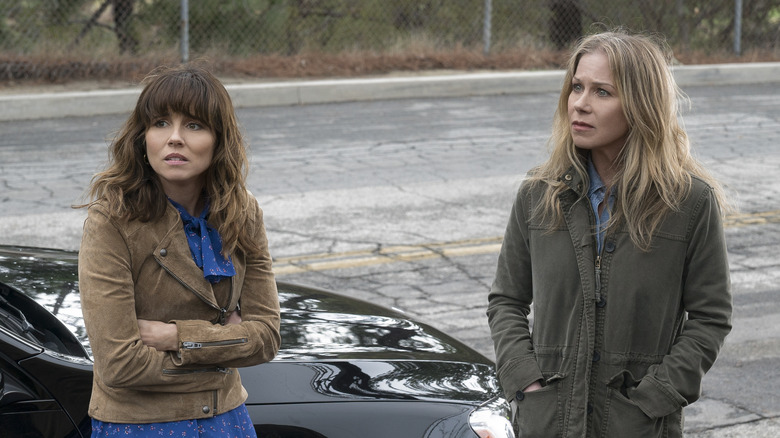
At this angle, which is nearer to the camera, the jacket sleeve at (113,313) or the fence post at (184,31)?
the jacket sleeve at (113,313)

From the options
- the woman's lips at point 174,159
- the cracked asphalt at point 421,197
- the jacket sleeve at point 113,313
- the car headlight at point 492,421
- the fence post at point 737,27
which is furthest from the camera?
the fence post at point 737,27

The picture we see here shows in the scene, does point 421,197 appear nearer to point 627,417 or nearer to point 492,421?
point 492,421

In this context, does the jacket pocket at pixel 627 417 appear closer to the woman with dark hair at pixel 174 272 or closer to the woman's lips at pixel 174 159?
the woman with dark hair at pixel 174 272

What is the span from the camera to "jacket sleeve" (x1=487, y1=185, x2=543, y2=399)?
101 inches

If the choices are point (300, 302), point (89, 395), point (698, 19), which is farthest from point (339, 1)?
point (89, 395)

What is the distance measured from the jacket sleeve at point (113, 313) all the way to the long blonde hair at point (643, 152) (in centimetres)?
103

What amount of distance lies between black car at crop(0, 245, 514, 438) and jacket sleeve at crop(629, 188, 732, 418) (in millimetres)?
702

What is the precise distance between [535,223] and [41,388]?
1.36 metres

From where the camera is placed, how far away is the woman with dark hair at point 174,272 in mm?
2324

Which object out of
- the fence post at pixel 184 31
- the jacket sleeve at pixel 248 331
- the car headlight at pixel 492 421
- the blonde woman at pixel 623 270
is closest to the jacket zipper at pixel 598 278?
the blonde woman at pixel 623 270

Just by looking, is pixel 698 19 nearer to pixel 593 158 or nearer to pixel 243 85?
pixel 243 85

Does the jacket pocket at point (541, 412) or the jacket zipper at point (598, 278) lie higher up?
the jacket zipper at point (598, 278)

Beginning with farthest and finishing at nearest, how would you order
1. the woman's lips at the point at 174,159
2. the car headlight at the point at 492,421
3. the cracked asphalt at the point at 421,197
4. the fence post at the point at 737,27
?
the fence post at the point at 737,27 → the cracked asphalt at the point at 421,197 → the car headlight at the point at 492,421 → the woman's lips at the point at 174,159

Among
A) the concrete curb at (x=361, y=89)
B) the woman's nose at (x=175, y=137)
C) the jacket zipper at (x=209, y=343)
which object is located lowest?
the concrete curb at (x=361, y=89)
